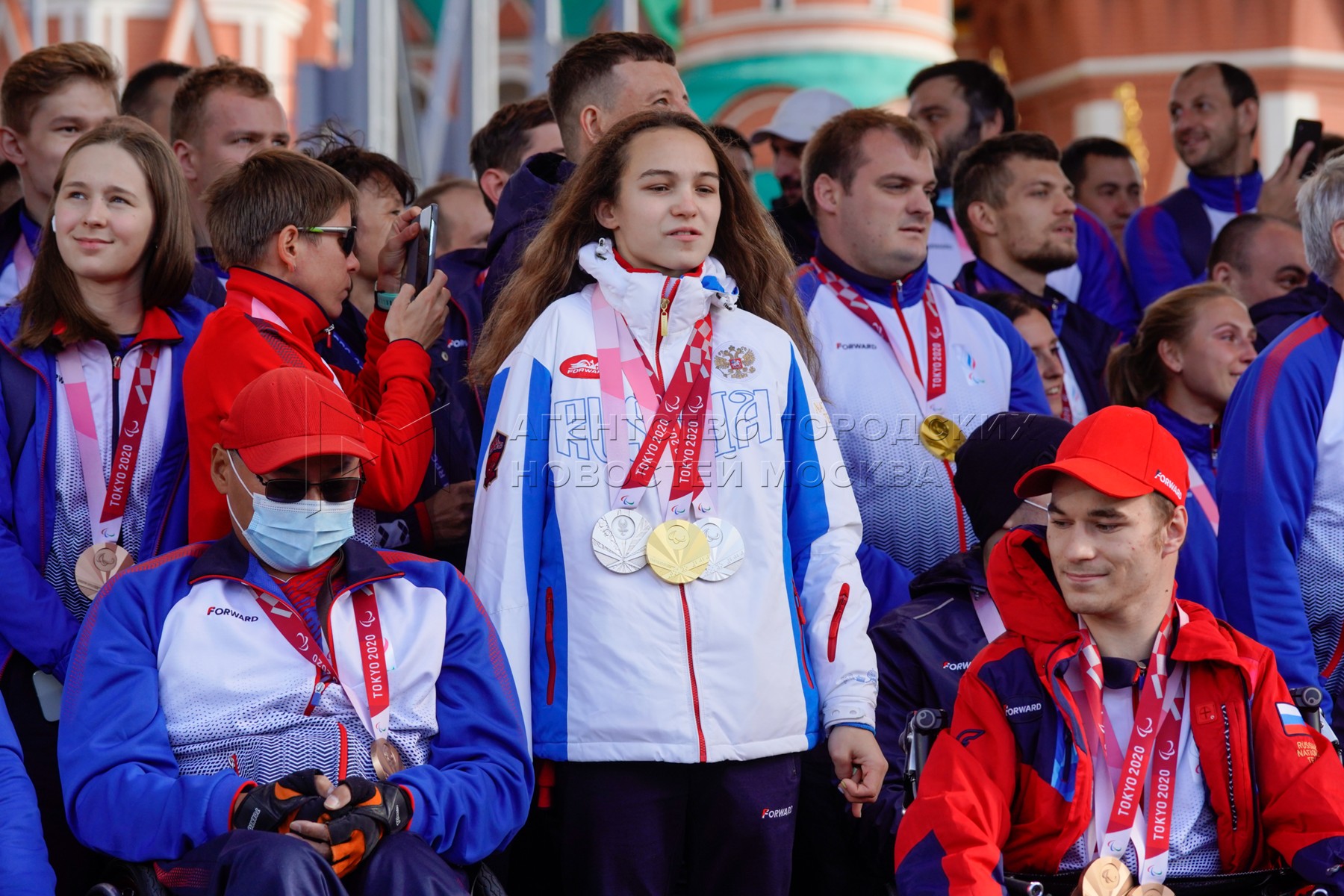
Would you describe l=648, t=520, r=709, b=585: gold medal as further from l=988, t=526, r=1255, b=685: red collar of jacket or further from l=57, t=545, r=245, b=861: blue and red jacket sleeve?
l=57, t=545, r=245, b=861: blue and red jacket sleeve

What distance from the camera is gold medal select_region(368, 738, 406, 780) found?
338 cm

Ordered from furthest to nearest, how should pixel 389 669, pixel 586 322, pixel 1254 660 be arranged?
pixel 586 322
pixel 389 669
pixel 1254 660

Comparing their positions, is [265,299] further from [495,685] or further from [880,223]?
[880,223]

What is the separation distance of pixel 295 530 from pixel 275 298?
817mm

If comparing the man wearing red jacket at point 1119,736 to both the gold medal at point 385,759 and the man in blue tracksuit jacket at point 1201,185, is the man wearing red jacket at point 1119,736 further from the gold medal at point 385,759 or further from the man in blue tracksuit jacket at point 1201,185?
the man in blue tracksuit jacket at point 1201,185

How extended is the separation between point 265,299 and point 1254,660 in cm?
251

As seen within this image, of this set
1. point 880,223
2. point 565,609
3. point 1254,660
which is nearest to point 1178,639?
point 1254,660

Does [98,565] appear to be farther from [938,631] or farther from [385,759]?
[938,631]

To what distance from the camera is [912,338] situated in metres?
5.07

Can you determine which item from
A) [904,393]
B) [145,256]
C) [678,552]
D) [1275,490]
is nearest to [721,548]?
[678,552]

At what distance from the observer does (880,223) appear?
17.0 ft

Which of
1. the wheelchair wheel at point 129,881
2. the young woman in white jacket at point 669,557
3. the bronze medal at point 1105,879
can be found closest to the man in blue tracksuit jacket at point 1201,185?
the young woman in white jacket at point 669,557

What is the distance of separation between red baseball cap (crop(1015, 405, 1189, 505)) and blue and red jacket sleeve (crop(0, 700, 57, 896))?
2.24m

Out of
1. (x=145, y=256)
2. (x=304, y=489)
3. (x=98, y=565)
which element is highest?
(x=145, y=256)
